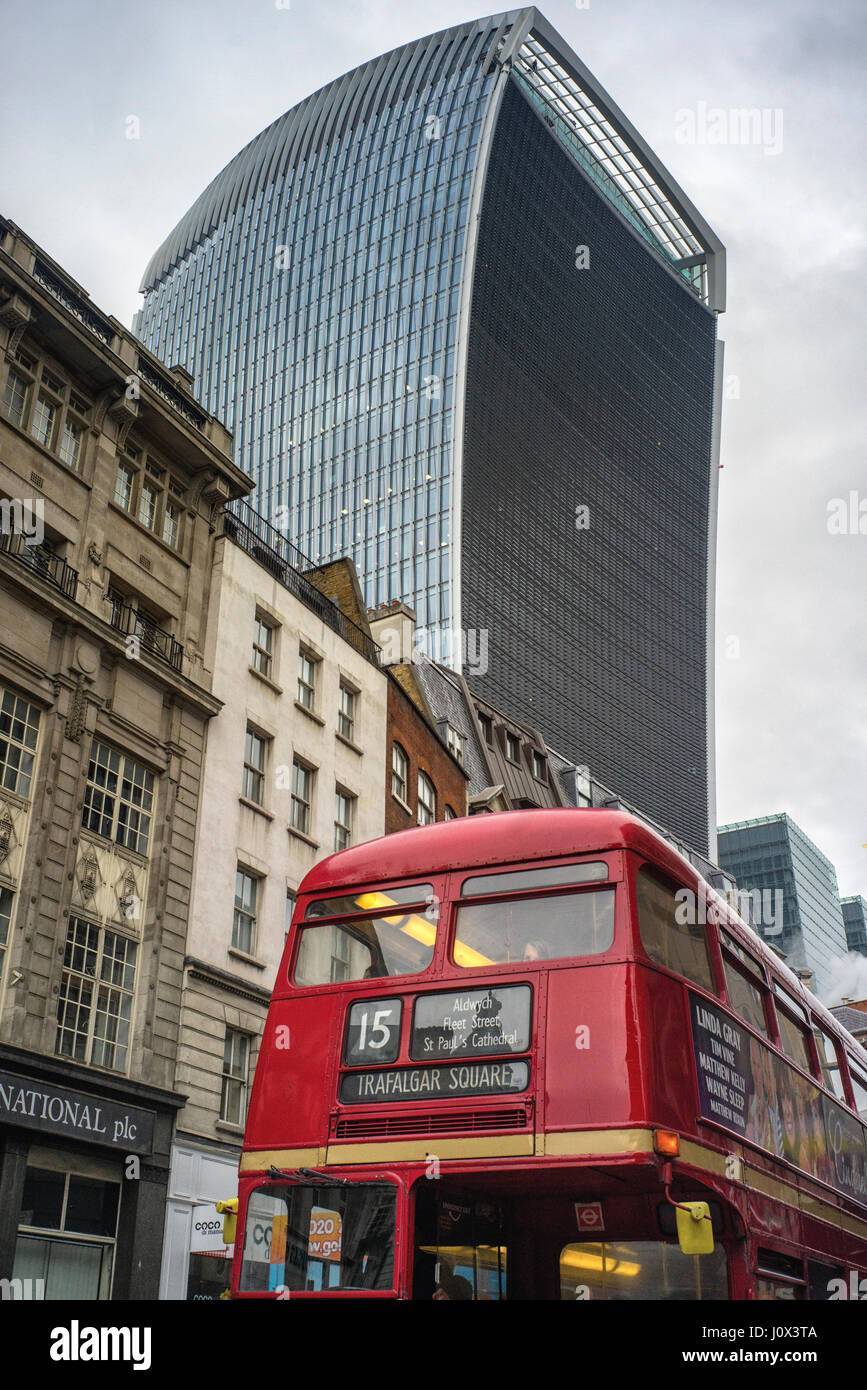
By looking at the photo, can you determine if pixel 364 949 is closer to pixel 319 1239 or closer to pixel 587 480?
pixel 319 1239

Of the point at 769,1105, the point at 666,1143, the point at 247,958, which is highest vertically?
the point at 247,958

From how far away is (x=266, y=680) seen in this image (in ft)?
84.5

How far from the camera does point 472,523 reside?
115125 mm

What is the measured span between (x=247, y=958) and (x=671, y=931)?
600 inches

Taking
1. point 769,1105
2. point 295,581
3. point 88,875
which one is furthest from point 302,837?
point 769,1105

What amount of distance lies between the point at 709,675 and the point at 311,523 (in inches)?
2177

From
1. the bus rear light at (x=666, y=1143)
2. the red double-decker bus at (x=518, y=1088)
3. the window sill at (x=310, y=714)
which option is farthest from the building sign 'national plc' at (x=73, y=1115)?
the bus rear light at (x=666, y=1143)

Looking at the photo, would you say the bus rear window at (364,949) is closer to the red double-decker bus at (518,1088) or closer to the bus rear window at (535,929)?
the red double-decker bus at (518,1088)

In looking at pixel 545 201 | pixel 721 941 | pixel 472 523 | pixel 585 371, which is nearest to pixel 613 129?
pixel 545 201

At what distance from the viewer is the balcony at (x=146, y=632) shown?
22.1 meters

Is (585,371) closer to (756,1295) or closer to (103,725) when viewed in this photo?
(103,725)

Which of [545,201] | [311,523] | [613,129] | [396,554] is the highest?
[613,129]

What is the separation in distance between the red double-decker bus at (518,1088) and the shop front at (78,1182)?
9.54m
